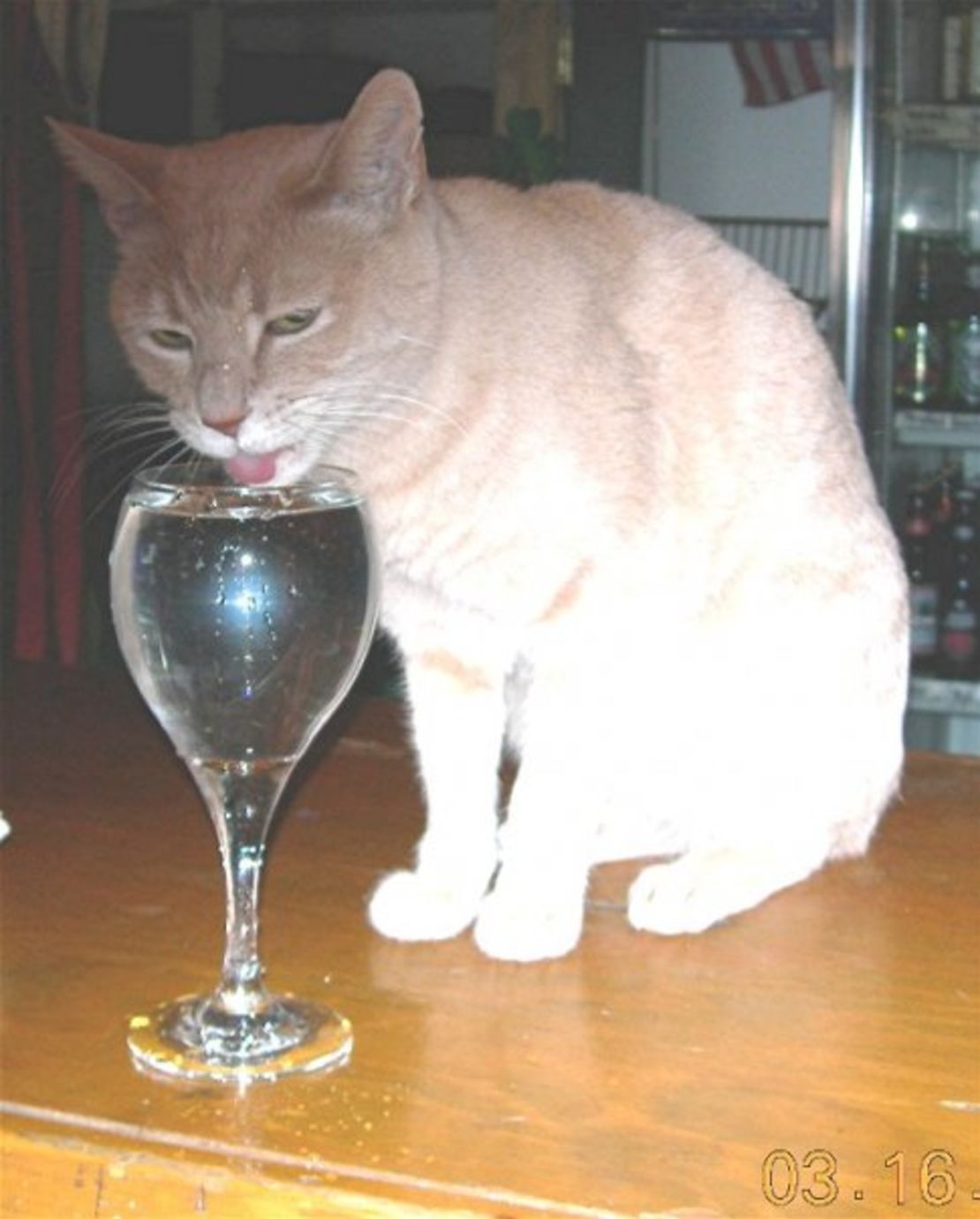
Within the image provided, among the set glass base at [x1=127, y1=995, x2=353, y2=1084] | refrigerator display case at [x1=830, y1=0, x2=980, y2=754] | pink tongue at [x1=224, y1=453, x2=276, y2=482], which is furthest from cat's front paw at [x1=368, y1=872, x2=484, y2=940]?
refrigerator display case at [x1=830, y1=0, x2=980, y2=754]

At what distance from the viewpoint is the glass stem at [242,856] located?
0.79 m

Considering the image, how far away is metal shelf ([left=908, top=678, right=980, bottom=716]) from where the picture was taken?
9.21ft

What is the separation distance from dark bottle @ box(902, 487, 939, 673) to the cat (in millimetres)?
1676

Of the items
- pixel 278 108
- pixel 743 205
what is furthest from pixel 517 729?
pixel 743 205

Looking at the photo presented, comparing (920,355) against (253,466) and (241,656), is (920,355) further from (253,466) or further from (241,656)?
(241,656)

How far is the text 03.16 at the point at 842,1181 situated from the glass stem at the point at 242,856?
0.23 meters

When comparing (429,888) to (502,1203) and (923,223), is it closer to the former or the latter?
(502,1203)

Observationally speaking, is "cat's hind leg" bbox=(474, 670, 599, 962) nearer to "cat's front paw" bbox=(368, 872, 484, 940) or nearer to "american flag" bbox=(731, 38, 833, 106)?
"cat's front paw" bbox=(368, 872, 484, 940)

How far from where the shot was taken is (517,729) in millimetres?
1215

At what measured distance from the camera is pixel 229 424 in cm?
109

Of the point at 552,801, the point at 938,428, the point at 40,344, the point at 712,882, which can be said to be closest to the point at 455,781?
the point at 552,801

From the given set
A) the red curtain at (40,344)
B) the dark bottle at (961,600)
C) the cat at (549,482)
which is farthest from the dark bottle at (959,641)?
the cat at (549,482)
